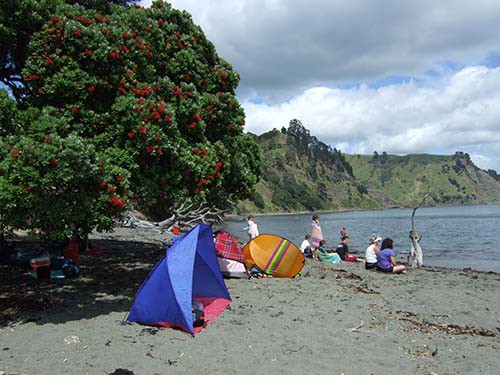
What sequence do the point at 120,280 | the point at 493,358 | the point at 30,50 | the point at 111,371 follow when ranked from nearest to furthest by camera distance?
the point at 111,371, the point at 493,358, the point at 30,50, the point at 120,280

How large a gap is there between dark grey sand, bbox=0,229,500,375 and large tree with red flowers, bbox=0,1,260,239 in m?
2.06

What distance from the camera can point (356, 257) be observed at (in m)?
20.5

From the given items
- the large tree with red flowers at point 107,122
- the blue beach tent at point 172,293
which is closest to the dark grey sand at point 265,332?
the blue beach tent at point 172,293

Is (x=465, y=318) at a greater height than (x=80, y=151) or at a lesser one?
lesser

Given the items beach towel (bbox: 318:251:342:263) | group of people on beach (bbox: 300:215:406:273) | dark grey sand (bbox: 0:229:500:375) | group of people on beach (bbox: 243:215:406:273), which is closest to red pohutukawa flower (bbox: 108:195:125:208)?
dark grey sand (bbox: 0:229:500:375)

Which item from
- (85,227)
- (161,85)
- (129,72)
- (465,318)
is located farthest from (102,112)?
(465,318)

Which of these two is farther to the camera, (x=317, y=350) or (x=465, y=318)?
(x=465, y=318)

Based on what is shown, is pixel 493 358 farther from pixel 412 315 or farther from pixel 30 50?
pixel 30 50

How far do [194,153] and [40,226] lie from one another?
4152 mm

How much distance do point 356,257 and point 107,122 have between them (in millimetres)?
14661

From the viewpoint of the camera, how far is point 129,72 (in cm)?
967

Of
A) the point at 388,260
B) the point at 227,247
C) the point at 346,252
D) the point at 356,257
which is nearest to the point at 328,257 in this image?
the point at 346,252

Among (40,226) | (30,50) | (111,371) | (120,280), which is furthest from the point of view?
(120,280)

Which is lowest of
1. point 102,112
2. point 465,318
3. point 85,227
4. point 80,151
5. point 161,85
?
point 465,318
